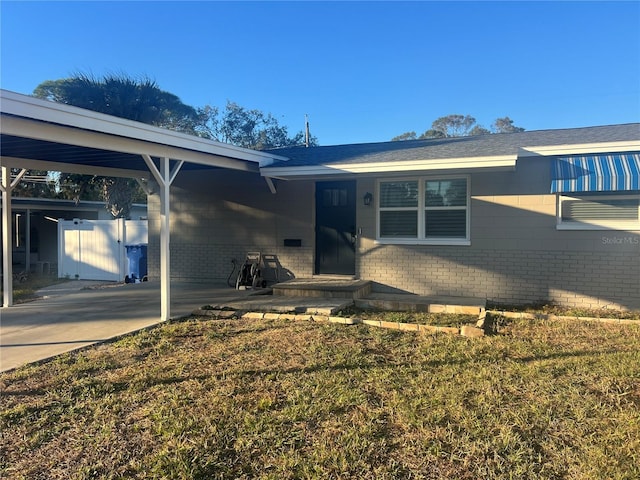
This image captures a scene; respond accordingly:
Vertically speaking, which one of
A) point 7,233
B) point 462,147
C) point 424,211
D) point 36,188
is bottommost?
point 7,233

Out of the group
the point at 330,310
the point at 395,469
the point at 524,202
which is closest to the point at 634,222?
the point at 524,202

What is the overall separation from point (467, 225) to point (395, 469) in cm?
644

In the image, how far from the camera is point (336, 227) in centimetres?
981

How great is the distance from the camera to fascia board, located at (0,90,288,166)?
14.8 ft

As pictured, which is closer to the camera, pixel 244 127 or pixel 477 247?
pixel 477 247

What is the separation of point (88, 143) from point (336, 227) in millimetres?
5335

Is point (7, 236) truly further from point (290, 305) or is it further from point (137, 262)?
point (137, 262)

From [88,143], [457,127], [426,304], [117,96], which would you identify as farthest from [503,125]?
[88,143]

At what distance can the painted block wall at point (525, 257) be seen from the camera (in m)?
7.83

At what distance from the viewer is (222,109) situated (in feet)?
120

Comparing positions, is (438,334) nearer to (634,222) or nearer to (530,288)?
(530,288)

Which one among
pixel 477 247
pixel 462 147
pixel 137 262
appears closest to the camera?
pixel 477 247

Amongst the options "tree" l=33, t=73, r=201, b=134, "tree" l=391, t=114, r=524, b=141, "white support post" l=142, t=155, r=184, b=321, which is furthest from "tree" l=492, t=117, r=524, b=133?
"white support post" l=142, t=155, r=184, b=321

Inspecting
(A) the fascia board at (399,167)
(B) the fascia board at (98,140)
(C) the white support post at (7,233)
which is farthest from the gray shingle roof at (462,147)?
(C) the white support post at (7,233)
